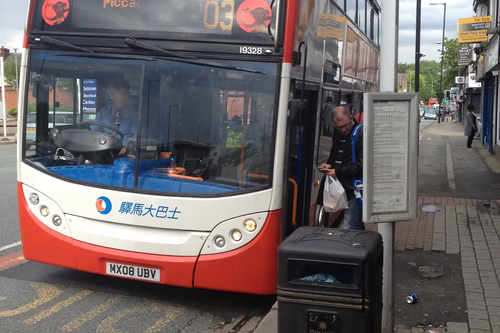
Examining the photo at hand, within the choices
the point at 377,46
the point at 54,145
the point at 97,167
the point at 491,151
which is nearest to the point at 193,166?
the point at 97,167

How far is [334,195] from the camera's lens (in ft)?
21.3

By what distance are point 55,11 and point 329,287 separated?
3.88 m

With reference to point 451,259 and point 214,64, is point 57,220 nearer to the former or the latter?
point 214,64

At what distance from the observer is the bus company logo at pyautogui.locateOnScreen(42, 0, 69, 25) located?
583 cm

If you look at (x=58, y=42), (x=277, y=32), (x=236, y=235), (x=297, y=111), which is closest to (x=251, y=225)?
(x=236, y=235)

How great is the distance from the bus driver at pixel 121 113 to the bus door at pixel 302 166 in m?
1.50

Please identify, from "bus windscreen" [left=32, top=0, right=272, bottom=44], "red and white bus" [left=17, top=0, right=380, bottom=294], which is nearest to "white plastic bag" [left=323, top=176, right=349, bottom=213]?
"red and white bus" [left=17, top=0, right=380, bottom=294]

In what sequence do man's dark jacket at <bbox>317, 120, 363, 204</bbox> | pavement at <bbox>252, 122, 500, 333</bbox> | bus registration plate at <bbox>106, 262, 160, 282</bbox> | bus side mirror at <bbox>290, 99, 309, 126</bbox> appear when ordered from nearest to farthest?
pavement at <bbox>252, 122, 500, 333</bbox>, bus side mirror at <bbox>290, 99, 309, 126</bbox>, bus registration plate at <bbox>106, 262, 160, 282</bbox>, man's dark jacket at <bbox>317, 120, 363, 204</bbox>

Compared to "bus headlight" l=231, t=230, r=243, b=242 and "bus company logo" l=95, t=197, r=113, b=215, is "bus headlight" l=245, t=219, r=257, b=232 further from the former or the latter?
"bus company logo" l=95, t=197, r=113, b=215

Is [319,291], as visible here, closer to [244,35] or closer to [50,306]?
[244,35]

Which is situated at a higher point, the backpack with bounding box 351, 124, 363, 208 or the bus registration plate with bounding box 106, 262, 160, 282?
the backpack with bounding box 351, 124, 363, 208

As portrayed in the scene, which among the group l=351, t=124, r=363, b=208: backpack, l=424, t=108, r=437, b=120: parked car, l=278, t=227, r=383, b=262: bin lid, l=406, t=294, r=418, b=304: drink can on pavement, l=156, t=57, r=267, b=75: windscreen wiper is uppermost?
l=424, t=108, r=437, b=120: parked car

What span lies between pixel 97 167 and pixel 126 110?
0.62 metres

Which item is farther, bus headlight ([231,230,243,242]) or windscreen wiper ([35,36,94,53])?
windscreen wiper ([35,36,94,53])
